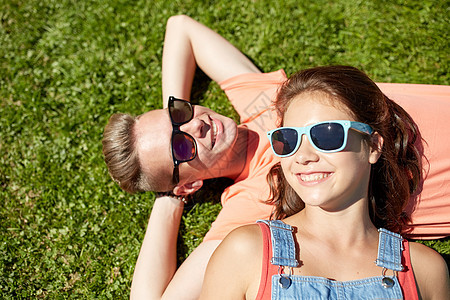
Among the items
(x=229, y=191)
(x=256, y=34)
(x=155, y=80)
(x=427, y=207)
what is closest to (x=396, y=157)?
(x=427, y=207)

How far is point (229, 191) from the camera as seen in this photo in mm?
4023

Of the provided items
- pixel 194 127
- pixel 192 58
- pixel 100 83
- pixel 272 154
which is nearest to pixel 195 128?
pixel 194 127

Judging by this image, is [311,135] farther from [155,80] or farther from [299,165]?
[155,80]

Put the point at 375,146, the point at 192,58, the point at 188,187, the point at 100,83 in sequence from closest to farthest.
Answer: the point at 375,146, the point at 188,187, the point at 192,58, the point at 100,83

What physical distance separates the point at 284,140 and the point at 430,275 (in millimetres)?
1422

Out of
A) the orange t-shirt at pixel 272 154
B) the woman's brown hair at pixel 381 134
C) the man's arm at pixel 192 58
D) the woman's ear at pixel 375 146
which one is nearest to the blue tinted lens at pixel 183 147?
the orange t-shirt at pixel 272 154

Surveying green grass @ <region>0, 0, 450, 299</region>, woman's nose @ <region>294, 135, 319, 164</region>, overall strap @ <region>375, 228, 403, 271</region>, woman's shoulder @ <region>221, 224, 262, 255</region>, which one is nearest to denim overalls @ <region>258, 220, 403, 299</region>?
overall strap @ <region>375, 228, 403, 271</region>

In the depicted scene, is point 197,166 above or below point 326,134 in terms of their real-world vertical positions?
below

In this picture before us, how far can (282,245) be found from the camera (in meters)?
2.89

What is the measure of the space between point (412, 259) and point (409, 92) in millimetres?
1494

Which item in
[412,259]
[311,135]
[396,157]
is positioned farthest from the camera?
[396,157]

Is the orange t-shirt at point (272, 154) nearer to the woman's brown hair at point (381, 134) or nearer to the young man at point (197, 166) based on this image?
the young man at point (197, 166)

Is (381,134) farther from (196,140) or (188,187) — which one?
(188,187)

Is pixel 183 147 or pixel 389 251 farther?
pixel 183 147
